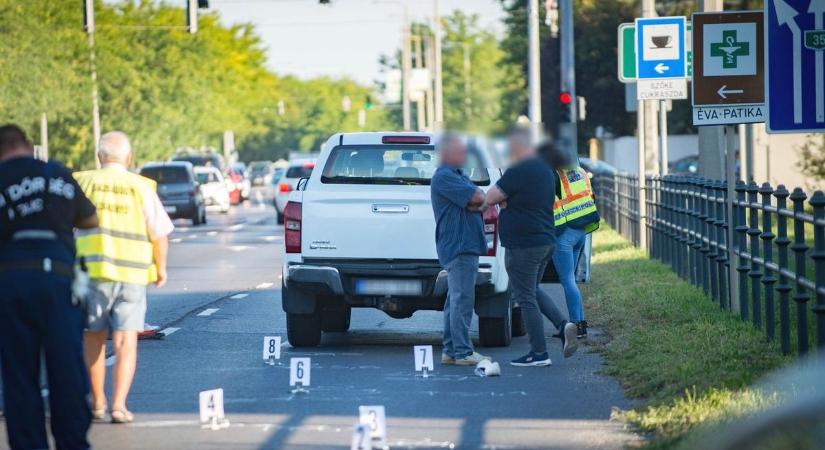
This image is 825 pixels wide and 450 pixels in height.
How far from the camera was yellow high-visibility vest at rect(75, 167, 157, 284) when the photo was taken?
10055mm

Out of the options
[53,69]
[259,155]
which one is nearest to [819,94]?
[53,69]

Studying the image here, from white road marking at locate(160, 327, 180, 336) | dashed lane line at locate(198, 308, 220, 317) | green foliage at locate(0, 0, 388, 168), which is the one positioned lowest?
dashed lane line at locate(198, 308, 220, 317)

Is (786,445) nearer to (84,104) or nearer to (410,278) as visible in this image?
(410,278)

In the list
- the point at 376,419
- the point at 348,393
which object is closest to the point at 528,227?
the point at 348,393

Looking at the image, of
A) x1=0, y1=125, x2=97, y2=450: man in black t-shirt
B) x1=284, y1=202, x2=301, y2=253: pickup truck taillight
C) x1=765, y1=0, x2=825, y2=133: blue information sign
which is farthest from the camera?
x1=284, y1=202, x2=301, y2=253: pickup truck taillight

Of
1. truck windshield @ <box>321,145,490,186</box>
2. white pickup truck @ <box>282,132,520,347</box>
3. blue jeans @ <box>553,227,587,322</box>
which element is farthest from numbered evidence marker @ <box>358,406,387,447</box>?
blue jeans @ <box>553,227,587,322</box>

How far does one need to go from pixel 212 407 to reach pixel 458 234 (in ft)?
10.8

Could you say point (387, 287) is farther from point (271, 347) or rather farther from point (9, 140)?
point (9, 140)

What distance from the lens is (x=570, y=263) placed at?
15.1 m

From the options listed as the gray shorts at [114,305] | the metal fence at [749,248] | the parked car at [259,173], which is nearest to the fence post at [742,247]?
the metal fence at [749,248]

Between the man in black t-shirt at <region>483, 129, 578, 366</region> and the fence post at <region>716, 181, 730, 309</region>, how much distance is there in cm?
370

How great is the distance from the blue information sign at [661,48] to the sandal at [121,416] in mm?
12882

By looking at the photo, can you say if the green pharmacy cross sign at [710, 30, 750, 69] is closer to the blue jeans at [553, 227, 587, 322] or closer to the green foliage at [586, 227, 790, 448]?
the blue jeans at [553, 227, 587, 322]

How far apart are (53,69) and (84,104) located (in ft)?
19.5
